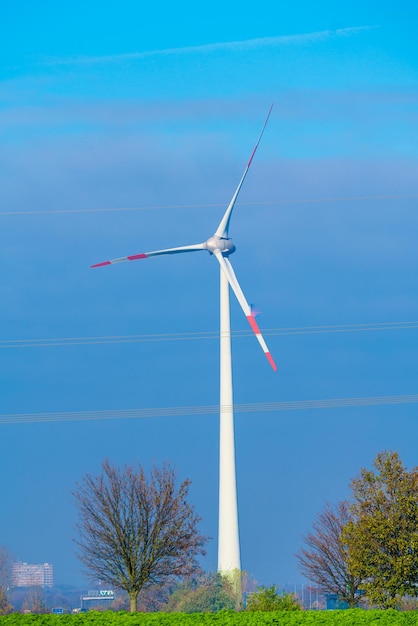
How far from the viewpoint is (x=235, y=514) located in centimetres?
6303

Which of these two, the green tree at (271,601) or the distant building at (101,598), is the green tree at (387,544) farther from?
the distant building at (101,598)

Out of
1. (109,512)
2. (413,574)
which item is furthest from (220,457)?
(413,574)

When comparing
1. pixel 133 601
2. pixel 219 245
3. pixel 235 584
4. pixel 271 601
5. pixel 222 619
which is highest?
pixel 219 245

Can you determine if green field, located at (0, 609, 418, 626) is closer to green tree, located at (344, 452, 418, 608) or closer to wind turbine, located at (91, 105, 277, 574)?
green tree, located at (344, 452, 418, 608)

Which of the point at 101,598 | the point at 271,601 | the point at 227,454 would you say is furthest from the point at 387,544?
the point at 101,598

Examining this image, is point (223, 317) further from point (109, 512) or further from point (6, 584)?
point (6, 584)

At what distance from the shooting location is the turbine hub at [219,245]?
68.8m

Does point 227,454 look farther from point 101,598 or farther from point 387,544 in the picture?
point 101,598

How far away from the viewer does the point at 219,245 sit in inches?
2709

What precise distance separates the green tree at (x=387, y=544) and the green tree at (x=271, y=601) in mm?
5364

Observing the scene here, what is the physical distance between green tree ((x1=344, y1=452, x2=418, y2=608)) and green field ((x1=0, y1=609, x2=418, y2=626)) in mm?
Answer: 12605

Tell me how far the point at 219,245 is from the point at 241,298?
22.0 ft

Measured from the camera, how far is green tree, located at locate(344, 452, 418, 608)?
47.8m

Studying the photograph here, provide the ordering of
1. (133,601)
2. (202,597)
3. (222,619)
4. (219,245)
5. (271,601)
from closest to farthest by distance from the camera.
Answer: (222,619) < (271,601) < (133,601) < (202,597) < (219,245)
